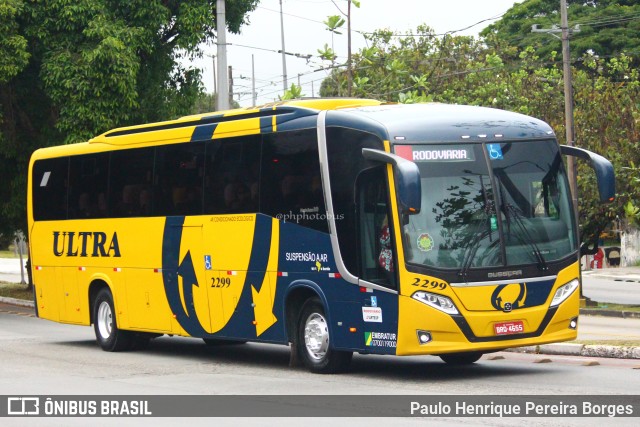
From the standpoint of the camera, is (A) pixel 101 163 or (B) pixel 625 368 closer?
(B) pixel 625 368

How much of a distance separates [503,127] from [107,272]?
26.4 ft

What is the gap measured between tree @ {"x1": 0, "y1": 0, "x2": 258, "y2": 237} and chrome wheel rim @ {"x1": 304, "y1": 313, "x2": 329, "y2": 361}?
15.0 metres

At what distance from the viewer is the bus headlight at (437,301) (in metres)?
13.9

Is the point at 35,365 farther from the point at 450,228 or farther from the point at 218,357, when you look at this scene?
the point at 450,228

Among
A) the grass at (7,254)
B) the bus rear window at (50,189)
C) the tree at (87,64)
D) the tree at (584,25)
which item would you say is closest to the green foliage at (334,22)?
the tree at (87,64)

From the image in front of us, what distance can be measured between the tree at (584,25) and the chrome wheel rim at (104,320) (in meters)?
48.2

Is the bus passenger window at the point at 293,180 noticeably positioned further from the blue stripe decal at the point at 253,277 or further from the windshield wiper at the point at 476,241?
the windshield wiper at the point at 476,241

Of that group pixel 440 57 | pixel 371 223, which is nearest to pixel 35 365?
pixel 371 223

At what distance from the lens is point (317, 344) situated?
51.1 ft

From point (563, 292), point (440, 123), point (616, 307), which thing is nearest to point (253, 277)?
point (440, 123)

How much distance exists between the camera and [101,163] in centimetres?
2041

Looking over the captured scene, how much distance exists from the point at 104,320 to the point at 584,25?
51.8m

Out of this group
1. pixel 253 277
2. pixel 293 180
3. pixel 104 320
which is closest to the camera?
pixel 293 180

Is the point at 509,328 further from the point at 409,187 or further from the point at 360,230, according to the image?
the point at 409,187
